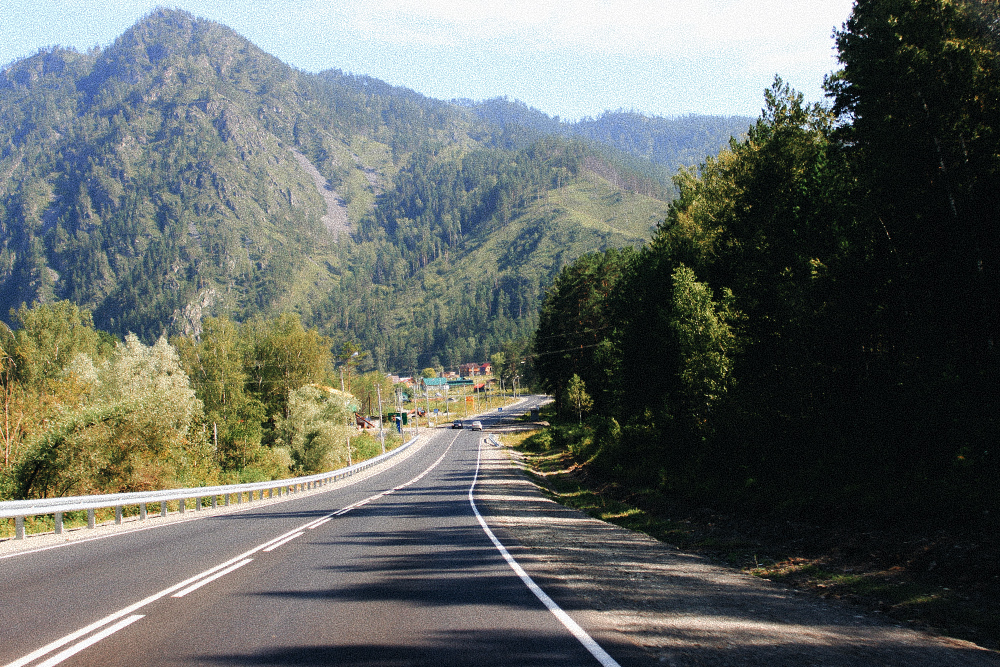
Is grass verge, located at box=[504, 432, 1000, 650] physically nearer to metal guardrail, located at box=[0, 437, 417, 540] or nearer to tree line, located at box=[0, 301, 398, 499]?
metal guardrail, located at box=[0, 437, 417, 540]

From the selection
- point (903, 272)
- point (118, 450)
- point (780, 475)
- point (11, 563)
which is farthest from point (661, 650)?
point (118, 450)

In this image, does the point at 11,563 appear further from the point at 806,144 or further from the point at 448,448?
the point at 448,448

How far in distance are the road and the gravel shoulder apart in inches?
24.7

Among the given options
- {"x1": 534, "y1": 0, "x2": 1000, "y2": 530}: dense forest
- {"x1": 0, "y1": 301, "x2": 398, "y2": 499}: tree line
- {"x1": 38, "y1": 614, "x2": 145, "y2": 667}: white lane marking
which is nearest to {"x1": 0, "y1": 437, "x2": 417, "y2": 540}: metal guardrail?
{"x1": 0, "y1": 301, "x2": 398, "y2": 499}: tree line

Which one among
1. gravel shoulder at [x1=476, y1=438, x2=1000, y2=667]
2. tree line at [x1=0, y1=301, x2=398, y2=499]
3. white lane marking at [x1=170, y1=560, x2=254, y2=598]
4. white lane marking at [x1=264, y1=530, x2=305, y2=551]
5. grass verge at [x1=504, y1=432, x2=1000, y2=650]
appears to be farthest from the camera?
tree line at [x1=0, y1=301, x2=398, y2=499]

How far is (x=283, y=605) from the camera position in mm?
7438

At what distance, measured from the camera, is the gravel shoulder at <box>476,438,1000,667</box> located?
18.7ft

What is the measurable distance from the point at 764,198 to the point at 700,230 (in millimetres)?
9789

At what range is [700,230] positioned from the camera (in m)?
29.8

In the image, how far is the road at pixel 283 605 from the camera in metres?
5.51

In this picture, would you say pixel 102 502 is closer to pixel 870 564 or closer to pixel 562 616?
pixel 562 616

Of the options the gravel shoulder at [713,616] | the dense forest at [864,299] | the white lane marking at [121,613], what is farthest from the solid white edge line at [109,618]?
the dense forest at [864,299]

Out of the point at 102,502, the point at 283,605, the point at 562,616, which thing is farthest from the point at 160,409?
the point at 562,616

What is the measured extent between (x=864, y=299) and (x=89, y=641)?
14.2 meters
